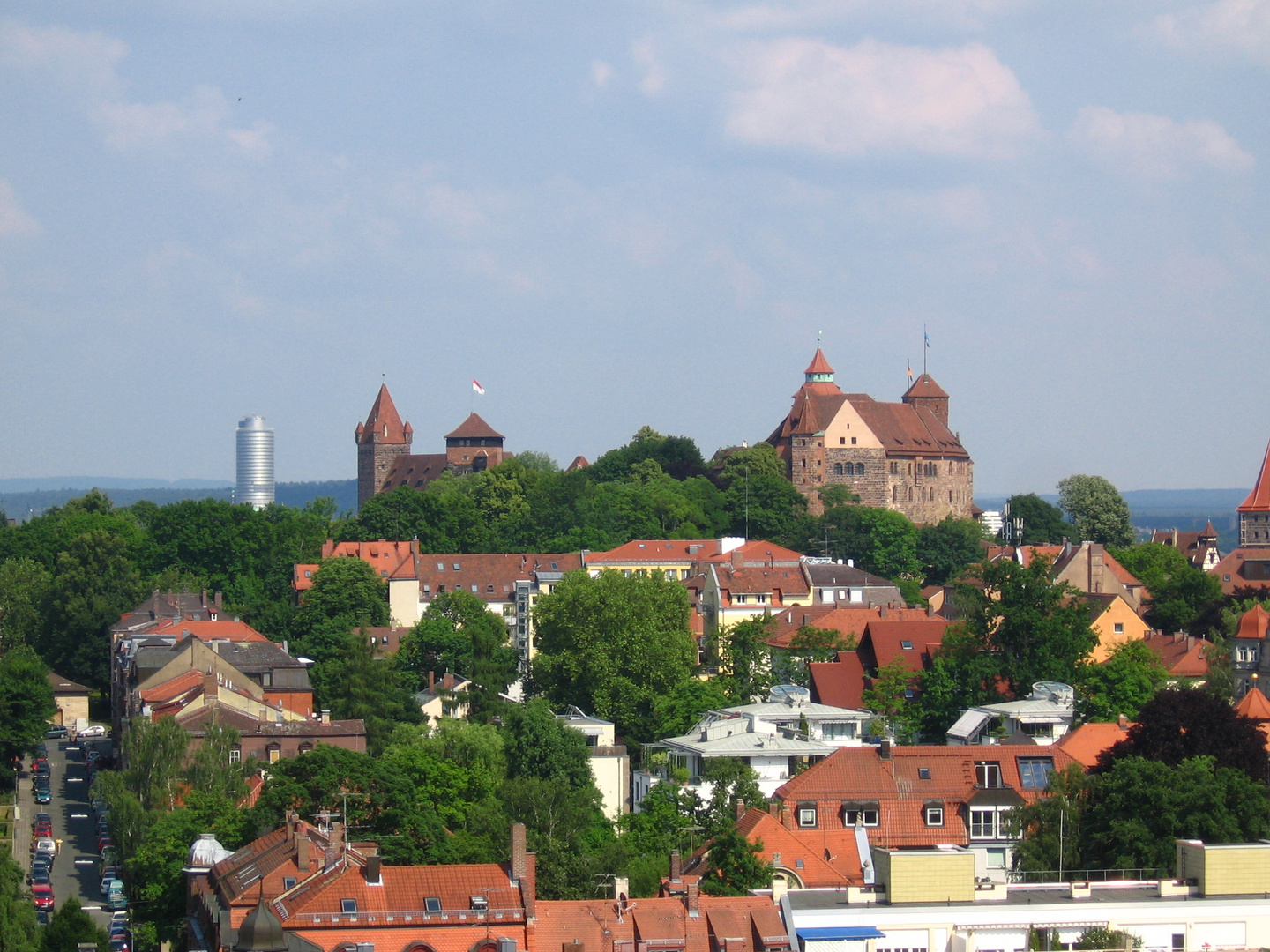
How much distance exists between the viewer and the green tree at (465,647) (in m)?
81.6

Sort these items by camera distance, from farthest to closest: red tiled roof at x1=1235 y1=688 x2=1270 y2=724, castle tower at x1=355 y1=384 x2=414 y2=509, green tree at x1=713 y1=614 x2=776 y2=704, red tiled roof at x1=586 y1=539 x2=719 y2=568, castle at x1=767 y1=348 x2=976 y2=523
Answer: castle tower at x1=355 y1=384 x2=414 y2=509
castle at x1=767 y1=348 x2=976 y2=523
red tiled roof at x1=586 y1=539 x2=719 y2=568
green tree at x1=713 y1=614 x2=776 y2=704
red tiled roof at x1=1235 y1=688 x2=1270 y2=724

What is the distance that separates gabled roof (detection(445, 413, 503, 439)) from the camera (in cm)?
16638

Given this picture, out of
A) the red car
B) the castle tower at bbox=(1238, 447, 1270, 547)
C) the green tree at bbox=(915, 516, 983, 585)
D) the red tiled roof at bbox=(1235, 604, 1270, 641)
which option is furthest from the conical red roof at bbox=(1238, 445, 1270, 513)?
the red car

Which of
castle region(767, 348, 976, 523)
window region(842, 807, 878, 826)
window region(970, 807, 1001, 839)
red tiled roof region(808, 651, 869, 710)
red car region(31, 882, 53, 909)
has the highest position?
castle region(767, 348, 976, 523)

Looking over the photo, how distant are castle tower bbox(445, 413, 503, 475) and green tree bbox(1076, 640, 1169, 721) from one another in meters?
96.3

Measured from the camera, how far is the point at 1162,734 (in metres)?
53.4

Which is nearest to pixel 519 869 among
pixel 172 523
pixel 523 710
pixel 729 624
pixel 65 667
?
pixel 523 710

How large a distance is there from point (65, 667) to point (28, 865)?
3845 cm

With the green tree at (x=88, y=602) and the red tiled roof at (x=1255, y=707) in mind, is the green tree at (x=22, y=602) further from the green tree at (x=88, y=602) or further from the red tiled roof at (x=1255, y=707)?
the red tiled roof at (x=1255, y=707)

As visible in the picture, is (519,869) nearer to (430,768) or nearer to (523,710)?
(430,768)

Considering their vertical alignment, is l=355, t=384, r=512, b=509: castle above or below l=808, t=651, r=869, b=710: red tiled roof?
above

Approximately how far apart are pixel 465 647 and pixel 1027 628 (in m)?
27.3

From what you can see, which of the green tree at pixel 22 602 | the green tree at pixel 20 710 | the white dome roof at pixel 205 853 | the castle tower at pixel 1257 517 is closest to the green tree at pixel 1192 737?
the white dome roof at pixel 205 853

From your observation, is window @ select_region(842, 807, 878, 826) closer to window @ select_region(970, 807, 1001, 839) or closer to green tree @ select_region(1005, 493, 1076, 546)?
window @ select_region(970, 807, 1001, 839)
